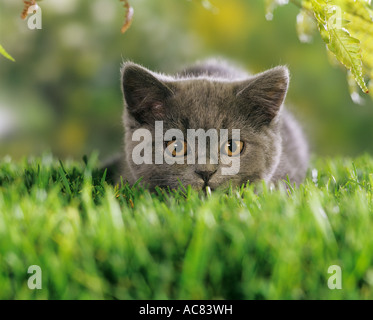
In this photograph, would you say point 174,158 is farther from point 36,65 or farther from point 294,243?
point 36,65

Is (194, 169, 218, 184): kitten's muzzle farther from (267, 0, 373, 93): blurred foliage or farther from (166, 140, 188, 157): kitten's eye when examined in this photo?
(267, 0, 373, 93): blurred foliage

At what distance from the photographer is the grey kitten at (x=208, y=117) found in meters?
1.47

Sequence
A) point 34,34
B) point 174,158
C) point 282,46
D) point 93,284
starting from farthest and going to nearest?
point 282,46 < point 34,34 < point 174,158 < point 93,284

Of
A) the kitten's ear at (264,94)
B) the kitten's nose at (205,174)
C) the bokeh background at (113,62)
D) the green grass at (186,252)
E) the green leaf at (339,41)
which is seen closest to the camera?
the green grass at (186,252)

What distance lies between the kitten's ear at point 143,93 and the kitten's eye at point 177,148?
0.13 m

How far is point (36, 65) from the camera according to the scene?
12.5ft

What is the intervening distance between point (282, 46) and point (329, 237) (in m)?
3.67

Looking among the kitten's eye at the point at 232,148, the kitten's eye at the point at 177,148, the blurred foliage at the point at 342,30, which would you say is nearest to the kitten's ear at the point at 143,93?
the kitten's eye at the point at 177,148

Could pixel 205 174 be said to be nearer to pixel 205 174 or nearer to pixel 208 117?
pixel 205 174

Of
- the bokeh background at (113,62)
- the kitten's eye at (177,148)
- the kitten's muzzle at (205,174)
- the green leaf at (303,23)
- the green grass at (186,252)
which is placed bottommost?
the green grass at (186,252)

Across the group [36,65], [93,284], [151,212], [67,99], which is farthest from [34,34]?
[93,284]

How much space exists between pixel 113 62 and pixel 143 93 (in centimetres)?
249

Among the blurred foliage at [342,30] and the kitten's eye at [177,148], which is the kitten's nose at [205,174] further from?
the blurred foliage at [342,30]

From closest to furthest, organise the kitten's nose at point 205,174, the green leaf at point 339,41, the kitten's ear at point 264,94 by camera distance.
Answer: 1. the green leaf at point 339,41
2. the kitten's nose at point 205,174
3. the kitten's ear at point 264,94
